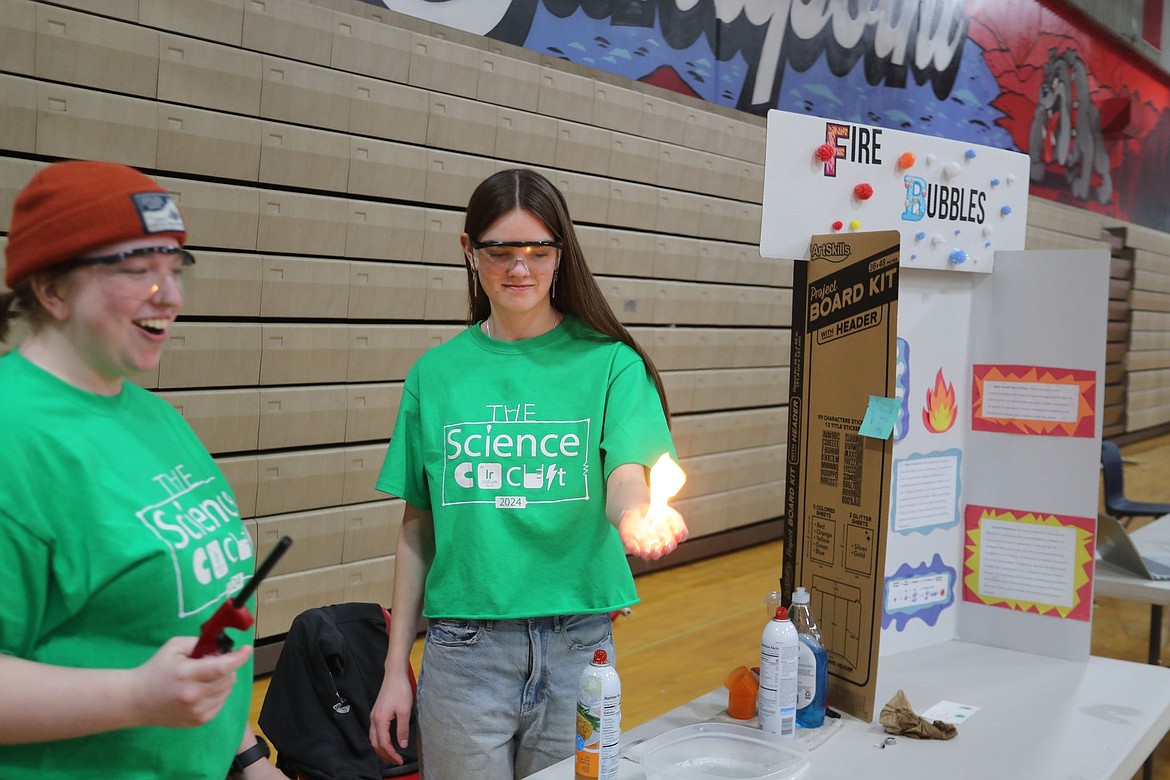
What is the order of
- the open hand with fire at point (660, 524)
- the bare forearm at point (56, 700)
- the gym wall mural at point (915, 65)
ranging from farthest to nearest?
the gym wall mural at point (915, 65) → the open hand with fire at point (660, 524) → the bare forearm at point (56, 700)

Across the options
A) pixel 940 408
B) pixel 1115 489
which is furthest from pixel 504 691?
pixel 1115 489

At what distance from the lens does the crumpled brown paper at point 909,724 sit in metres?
1.90

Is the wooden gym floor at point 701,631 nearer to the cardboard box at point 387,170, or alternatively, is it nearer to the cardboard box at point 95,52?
the cardboard box at point 387,170

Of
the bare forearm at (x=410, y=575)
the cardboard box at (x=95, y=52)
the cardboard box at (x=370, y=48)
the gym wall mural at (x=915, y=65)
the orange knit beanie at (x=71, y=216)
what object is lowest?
the bare forearm at (x=410, y=575)

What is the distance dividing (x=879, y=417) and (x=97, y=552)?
4.77 ft

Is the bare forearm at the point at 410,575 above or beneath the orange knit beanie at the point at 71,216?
beneath

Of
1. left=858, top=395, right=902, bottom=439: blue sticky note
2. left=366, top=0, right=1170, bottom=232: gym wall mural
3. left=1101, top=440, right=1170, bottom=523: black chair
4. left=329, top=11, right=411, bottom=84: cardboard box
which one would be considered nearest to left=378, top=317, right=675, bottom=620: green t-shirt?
left=858, top=395, right=902, bottom=439: blue sticky note

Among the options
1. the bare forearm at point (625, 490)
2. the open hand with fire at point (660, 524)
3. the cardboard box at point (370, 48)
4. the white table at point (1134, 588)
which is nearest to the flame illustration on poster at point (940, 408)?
the white table at point (1134, 588)

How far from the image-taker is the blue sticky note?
6.32 ft

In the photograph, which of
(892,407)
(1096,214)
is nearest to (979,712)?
(892,407)

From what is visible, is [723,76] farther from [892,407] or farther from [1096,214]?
[1096,214]

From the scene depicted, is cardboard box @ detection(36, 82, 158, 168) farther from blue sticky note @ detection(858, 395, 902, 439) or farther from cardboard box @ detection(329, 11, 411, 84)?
blue sticky note @ detection(858, 395, 902, 439)

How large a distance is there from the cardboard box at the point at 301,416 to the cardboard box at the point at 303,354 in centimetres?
5

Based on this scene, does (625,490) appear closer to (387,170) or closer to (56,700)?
(56,700)
